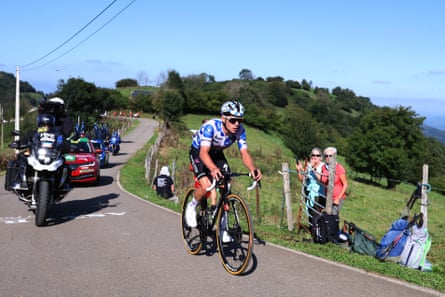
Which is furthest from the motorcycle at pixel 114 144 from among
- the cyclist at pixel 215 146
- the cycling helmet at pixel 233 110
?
the cycling helmet at pixel 233 110

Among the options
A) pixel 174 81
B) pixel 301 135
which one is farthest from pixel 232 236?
Result: pixel 174 81

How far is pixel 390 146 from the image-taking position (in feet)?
201

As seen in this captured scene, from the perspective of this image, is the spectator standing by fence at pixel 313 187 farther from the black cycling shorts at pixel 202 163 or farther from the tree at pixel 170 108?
the tree at pixel 170 108

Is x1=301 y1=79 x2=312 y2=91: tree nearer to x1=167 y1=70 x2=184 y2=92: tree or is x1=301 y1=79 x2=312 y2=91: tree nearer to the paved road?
x1=167 y1=70 x2=184 y2=92: tree

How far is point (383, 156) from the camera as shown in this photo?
60.2m

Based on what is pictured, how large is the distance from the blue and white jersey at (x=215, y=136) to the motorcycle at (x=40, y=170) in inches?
137

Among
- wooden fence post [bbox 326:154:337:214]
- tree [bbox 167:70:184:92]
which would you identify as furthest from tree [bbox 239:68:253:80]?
wooden fence post [bbox 326:154:337:214]

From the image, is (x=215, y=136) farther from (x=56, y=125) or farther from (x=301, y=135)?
(x=301, y=135)

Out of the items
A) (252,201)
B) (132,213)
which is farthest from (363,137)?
(132,213)

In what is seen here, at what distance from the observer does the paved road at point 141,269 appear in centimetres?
493

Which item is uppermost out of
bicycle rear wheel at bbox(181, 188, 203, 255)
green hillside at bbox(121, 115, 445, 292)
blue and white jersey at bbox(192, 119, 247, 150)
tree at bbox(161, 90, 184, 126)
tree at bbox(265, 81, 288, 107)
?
tree at bbox(265, 81, 288, 107)

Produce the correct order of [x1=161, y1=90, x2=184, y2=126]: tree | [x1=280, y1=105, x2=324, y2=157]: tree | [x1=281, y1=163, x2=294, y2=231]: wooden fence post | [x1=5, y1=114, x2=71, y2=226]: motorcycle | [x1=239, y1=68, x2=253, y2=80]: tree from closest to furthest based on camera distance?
[x1=5, y1=114, x2=71, y2=226]: motorcycle < [x1=281, y1=163, x2=294, y2=231]: wooden fence post < [x1=161, y1=90, x2=184, y2=126]: tree < [x1=280, y1=105, x2=324, y2=157]: tree < [x1=239, y1=68, x2=253, y2=80]: tree

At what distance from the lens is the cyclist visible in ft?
18.4

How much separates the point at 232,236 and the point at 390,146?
198 ft
